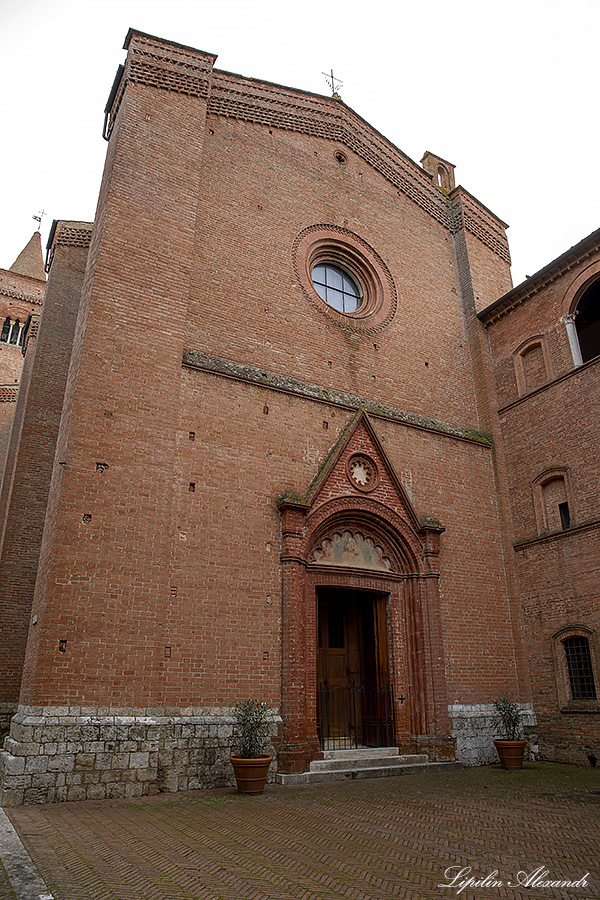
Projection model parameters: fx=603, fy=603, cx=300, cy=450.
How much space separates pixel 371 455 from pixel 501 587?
432 centimetres

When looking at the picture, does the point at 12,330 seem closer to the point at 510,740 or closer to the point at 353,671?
the point at 353,671

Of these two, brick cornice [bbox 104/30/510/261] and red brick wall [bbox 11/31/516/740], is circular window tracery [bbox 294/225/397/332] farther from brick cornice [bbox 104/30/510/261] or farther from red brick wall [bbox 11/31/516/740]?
brick cornice [bbox 104/30/510/261]

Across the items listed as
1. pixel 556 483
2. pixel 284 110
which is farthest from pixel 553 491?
pixel 284 110

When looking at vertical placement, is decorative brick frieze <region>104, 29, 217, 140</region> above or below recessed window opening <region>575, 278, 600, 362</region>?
above

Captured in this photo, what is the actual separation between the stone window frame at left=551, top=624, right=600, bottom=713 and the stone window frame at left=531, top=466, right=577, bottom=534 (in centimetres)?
213

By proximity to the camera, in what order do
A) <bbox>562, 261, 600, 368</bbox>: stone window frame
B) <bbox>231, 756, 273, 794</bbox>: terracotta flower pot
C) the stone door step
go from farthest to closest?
<bbox>562, 261, 600, 368</bbox>: stone window frame, the stone door step, <bbox>231, 756, 273, 794</bbox>: terracotta flower pot

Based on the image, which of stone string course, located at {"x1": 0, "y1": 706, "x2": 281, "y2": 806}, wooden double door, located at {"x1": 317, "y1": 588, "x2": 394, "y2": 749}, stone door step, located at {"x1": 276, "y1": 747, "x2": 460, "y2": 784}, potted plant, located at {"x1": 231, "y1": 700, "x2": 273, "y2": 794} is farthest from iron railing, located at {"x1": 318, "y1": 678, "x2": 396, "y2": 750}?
stone string course, located at {"x1": 0, "y1": 706, "x2": 281, "y2": 806}

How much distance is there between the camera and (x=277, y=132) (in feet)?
48.9

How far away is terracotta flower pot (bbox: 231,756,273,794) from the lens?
8.40m

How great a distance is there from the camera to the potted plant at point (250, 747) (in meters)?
8.41

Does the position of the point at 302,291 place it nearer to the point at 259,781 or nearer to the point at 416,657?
the point at 416,657

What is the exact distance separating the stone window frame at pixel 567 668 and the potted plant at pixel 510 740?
3.29 feet

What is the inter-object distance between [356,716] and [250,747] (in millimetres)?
3267

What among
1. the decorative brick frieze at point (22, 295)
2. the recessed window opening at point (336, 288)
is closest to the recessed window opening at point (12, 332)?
the decorative brick frieze at point (22, 295)
